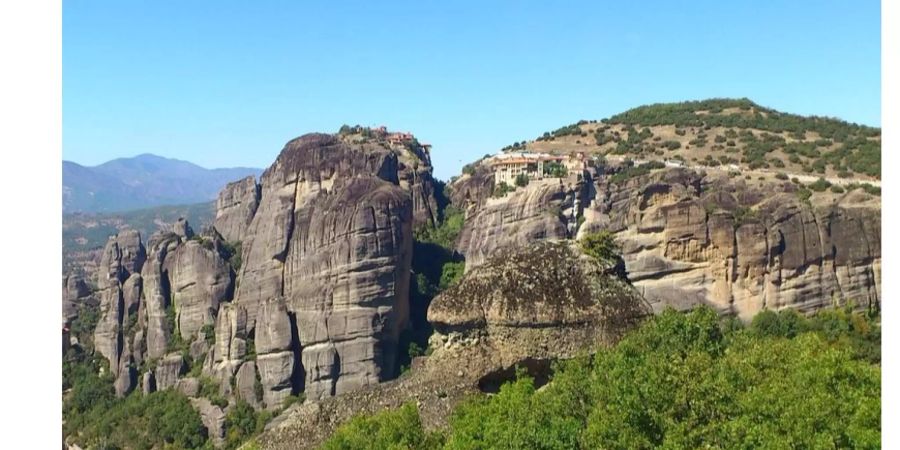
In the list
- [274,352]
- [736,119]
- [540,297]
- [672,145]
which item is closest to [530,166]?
[672,145]

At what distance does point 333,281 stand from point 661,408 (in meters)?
34.5

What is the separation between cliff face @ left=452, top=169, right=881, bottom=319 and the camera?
36.1 meters

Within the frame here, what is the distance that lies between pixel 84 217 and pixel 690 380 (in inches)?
7879

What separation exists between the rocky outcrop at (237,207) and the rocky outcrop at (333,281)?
4294 mm

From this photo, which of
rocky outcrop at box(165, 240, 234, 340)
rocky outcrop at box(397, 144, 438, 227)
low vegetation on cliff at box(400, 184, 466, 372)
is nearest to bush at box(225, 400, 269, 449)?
rocky outcrop at box(165, 240, 234, 340)

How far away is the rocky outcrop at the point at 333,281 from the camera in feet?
137

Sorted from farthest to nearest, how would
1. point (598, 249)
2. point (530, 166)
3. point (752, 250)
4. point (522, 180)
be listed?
1. point (530, 166)
2. point (522, 180)
3. point (752, 250)
4. point (598, 249)

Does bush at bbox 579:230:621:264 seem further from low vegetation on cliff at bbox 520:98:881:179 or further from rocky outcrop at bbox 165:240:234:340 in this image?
low vegetation on cliff at bbox 520:98:881:179

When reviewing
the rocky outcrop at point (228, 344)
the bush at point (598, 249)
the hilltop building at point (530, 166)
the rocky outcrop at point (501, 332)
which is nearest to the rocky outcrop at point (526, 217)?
the hilltop building at point (530, 166)

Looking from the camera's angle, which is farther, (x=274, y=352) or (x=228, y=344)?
(x=228, y=344)

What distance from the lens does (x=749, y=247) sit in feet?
123

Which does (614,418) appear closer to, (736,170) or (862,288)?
(862,288)

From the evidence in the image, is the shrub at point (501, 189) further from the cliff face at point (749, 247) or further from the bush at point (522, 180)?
the cliff face at point (749, 247)

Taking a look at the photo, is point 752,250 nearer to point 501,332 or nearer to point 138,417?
point 501,332
